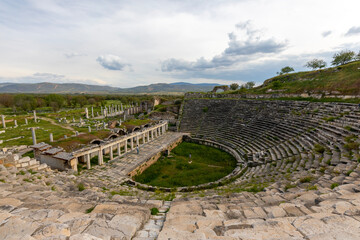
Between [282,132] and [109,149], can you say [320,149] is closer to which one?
[282,132]

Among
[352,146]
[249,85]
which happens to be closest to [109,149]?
[352,146]

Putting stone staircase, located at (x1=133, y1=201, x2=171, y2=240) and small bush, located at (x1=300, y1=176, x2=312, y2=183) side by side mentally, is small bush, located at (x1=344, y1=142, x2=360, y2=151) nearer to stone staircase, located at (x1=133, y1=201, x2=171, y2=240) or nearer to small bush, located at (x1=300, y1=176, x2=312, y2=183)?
small bush, located at (x1=300, y1=176, x2=312, y2=183)

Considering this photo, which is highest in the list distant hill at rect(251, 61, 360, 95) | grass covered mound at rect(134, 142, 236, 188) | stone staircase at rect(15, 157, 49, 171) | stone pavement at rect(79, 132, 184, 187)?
distant hill at rect(251, 61, 360, 95)

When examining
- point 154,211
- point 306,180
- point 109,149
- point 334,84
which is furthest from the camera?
point 334,84

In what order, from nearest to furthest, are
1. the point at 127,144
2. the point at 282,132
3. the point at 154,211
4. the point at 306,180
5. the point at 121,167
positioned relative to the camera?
the point at 154,211, the point at 306,180, the point at 121,167, the point at 282,132, the point at 127,144

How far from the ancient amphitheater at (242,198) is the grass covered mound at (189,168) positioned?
1.58 meters

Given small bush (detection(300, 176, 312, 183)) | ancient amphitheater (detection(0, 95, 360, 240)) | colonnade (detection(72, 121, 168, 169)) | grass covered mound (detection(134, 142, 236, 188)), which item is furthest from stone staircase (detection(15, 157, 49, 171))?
small bush (detection(300, 176, 312, 183))

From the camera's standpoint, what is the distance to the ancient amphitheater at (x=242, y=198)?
3.26 m

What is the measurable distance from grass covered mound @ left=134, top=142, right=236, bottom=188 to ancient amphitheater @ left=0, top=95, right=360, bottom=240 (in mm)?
1580

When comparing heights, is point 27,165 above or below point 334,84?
below

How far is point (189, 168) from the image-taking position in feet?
55.7

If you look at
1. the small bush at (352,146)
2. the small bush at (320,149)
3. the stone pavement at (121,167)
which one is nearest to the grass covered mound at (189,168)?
the stone pavement at (121,167)

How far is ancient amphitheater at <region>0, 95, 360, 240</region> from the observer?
10.7 ft

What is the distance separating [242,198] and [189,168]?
10579 mm
